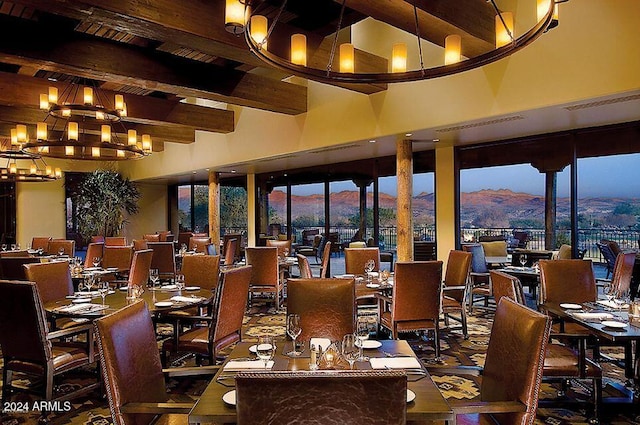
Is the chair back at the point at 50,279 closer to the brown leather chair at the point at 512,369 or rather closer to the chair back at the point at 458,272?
the brown leather chair at the point at 512,369

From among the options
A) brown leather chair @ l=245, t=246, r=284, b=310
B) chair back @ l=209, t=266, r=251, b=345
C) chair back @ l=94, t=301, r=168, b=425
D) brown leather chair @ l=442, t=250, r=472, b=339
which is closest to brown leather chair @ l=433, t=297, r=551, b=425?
chair back @ l=94, t=301, r=168, b=425

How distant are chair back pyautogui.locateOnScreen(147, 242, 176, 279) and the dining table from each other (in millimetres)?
5117

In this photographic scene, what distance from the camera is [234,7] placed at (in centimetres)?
284

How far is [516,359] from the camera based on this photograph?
203cm

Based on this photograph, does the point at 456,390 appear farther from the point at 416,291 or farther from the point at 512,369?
the point at 512,369

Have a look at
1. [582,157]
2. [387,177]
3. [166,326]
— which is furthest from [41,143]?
[582,157]

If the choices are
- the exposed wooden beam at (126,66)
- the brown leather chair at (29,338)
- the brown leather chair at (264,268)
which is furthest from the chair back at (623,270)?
the brown leather chair at (29,338)

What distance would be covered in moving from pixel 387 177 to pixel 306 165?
223 cm

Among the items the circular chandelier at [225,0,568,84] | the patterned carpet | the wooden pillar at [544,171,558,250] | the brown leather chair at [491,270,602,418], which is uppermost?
the circular chandelier at [225,0,568,84]

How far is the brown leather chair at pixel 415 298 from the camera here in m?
4.31

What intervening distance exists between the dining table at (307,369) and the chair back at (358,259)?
3.52m

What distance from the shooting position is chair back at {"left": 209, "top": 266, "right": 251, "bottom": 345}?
11.7 feet

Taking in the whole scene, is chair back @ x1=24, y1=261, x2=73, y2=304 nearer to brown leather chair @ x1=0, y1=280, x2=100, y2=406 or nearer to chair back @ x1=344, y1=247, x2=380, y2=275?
brown leather chair @ x1=0, y1=280, x2=100, y2=406

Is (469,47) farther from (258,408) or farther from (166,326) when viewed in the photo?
(166,326)
